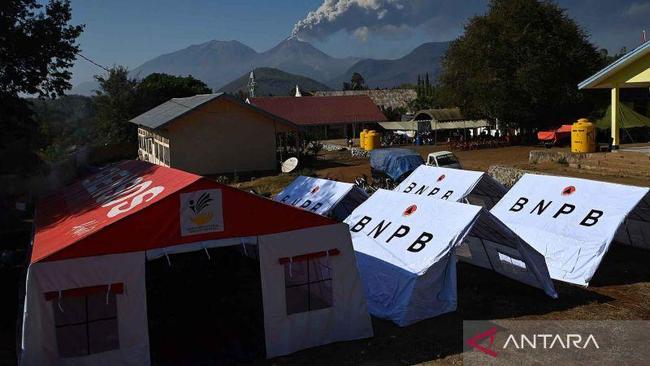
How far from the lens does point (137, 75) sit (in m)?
51.2

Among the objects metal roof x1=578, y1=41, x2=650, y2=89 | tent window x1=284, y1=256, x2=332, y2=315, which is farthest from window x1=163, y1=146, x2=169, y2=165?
tent window x1=284, y1=256, x2=332, y2=315

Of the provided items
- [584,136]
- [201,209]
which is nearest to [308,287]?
[201,209]

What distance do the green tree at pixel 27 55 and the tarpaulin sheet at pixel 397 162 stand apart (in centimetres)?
1404

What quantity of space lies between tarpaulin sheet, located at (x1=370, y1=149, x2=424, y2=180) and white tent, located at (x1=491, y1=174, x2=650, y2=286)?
1143cm

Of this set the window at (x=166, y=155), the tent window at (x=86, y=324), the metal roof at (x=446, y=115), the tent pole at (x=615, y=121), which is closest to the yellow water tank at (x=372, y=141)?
the metal roof at (x=446, y=115)

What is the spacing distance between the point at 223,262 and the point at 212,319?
3662mm

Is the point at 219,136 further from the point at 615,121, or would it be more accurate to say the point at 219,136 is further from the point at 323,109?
the point at 323,109

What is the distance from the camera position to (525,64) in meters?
41.0

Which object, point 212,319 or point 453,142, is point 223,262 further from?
point 453,142

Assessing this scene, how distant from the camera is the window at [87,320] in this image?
25.2 ft

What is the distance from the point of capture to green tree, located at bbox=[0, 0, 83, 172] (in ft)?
51.1

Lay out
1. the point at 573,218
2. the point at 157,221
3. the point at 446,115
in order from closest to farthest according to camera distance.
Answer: the point at 157,221 → the point at 573,218 → the point at 446,115

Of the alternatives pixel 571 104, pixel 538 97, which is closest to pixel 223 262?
pixel 538 97

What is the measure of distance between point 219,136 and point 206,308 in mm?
22251
